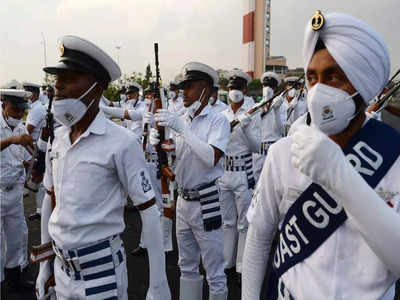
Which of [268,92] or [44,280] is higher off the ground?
[268,92]

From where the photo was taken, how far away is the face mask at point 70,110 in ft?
6.98

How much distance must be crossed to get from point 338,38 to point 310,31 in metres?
0.11

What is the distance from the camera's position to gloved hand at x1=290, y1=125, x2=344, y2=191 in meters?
1.10

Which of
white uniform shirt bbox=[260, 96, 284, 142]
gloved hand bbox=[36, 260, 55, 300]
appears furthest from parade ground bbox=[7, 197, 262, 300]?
white uniform shirt bbox=[260, 96, 284, 142]

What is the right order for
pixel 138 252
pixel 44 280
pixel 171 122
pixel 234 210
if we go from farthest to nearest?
pixel 138 252
pixel 234 210
pixel 171 122
pixel 44 280

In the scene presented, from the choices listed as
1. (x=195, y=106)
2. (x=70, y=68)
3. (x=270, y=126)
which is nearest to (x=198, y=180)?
(x=195, y=106)

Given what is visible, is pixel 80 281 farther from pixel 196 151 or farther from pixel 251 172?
pixel 251 172

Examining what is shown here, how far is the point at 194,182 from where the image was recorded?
3.38 meters

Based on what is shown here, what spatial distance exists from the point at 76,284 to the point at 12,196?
2.78 m

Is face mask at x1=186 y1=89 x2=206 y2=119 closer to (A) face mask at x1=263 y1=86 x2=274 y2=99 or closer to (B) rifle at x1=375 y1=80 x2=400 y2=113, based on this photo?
(B) rifle at x1=375 y1=80 x2=400 y2=113

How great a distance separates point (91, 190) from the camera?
6.70 ft

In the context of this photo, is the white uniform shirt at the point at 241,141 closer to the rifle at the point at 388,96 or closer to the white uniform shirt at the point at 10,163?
the rifle at the point at 388,96

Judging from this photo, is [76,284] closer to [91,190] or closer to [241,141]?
[91,190]

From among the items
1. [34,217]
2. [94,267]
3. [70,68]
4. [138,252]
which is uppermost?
[70,68]
